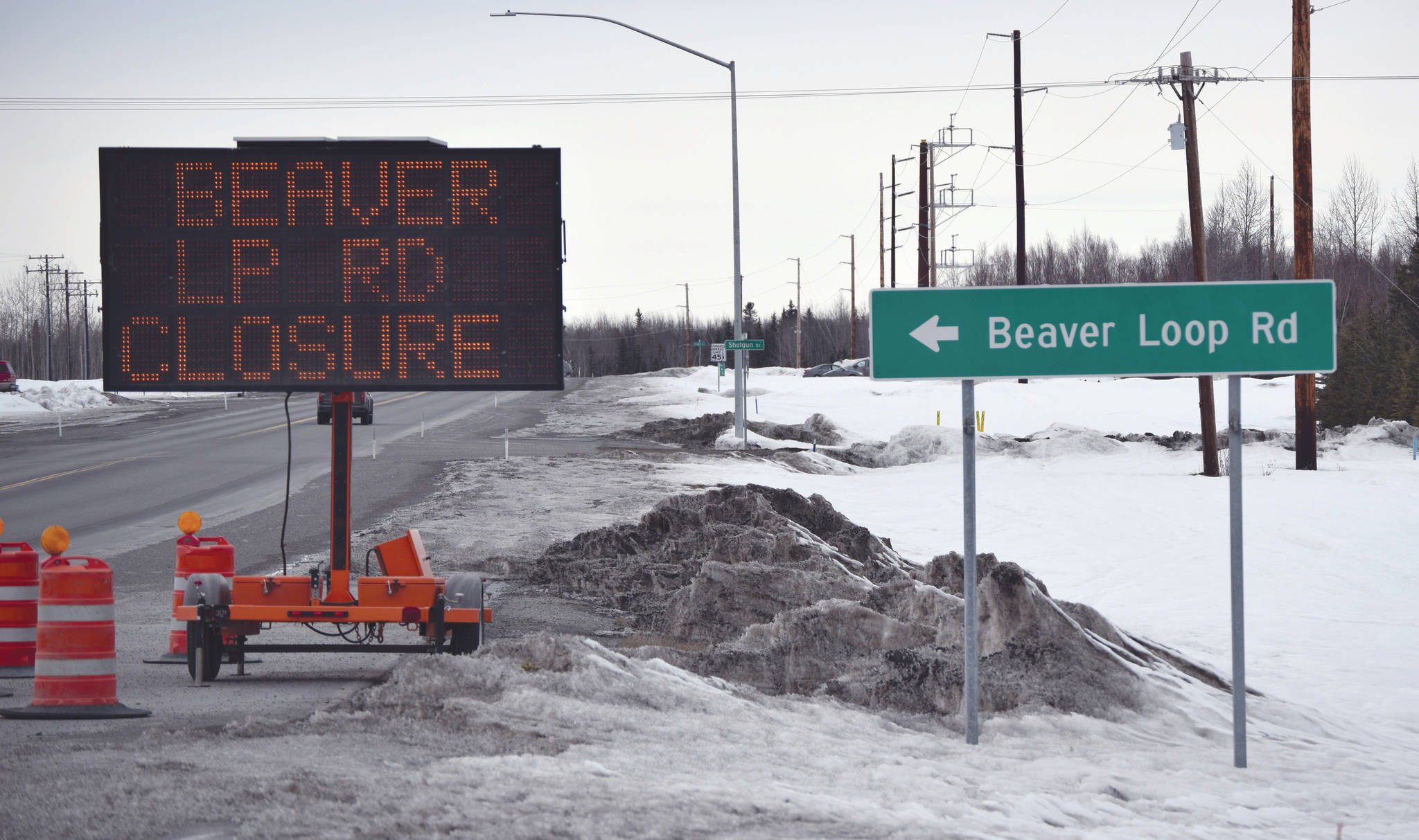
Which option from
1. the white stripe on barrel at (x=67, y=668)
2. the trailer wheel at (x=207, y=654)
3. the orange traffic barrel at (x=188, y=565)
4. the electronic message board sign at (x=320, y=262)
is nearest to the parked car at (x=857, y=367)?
the electronic message board sign at (x=320, y=262)

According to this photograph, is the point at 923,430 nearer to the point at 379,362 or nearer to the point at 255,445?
the point at 255,445

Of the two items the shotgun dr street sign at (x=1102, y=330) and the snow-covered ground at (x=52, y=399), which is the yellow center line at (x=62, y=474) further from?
the snow-covered ground at (x=52, y=399)

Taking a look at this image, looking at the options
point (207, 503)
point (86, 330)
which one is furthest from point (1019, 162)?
point (86, 330)

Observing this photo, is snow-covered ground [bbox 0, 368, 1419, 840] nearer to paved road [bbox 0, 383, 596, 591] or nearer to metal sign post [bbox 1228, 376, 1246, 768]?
metal sign post [bbox 1228, 376, 1246, 768]

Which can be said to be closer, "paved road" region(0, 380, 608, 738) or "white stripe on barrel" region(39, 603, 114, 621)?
"white stripe on barrel" region(39, 603, 114, 621)

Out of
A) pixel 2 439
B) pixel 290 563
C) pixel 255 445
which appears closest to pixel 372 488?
pixel 290 563

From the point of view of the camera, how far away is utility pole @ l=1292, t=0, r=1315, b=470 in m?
23.2

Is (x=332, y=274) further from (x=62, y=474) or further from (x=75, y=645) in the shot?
(x=62, y=474)

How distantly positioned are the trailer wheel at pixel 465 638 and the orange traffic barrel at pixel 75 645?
202 cm

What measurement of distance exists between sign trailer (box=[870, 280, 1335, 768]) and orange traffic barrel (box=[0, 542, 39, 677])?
5.71 metres

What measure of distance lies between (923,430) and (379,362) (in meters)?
25.6

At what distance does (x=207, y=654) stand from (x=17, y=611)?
54.5 inches

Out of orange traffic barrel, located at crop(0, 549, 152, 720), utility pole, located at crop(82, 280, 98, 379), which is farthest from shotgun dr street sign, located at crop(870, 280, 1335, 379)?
utility pole, located at crop(82, 280, 98, 379)

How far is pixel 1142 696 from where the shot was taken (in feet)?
23.7
